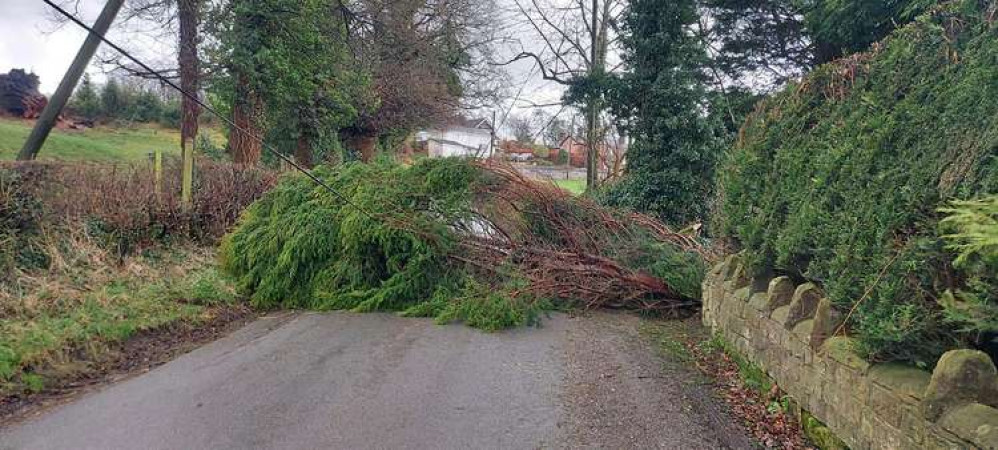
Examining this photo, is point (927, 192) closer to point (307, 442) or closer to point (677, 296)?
point (307, 442)

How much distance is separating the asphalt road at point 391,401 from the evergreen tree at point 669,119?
9128 mm

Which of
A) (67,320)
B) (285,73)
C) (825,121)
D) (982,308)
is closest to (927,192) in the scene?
(982,308)

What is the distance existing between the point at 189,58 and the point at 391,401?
12.6 m

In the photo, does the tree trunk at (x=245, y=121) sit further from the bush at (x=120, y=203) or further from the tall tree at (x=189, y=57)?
the bush at (x=120, y=203)

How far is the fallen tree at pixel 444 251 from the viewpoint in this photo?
8281mm

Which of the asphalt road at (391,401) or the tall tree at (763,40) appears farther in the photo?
the tall tree at (763,40)

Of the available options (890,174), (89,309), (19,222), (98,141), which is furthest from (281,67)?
(890,174)

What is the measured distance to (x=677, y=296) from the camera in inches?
339

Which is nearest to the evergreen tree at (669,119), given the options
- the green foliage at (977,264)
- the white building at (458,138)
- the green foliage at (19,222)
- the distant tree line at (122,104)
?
the green foliage at (19,222)

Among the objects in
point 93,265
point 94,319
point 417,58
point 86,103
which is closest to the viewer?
point 94,319

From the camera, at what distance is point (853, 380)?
3.60 m

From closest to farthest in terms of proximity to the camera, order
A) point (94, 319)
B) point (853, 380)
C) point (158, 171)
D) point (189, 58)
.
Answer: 1. point (853, 380)
2. point (94, 319)
3. point (158, 171)
4. point (189, 58)

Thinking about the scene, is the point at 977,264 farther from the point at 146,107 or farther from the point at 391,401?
the point at 146,107

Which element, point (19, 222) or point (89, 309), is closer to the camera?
point (89, 309)
